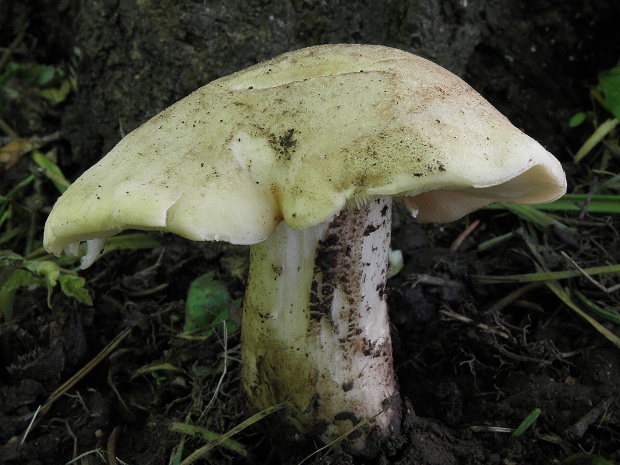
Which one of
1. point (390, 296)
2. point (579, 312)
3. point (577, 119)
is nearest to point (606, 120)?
point (577, 119)

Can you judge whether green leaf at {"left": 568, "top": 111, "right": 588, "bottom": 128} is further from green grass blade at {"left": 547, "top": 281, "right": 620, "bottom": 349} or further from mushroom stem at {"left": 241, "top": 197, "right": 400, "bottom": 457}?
mushroom stem at {"left": 241, "top": 197, "right": 400, "bottom": 457}

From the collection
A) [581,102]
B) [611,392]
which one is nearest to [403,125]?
[611,392]

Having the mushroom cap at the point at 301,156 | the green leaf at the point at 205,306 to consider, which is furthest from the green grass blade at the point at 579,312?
the green leaf at the point at 205,306

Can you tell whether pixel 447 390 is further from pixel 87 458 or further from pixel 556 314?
pixel 87 458

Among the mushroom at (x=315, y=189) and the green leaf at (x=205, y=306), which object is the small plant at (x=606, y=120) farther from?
the green leaf at (x=205, y=306)

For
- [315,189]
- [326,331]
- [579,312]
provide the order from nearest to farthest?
[315,189] → [326,331] → [579,312]

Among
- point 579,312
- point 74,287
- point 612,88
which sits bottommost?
point 74,287

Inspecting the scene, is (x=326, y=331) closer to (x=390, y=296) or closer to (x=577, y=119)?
(x=390, y=296)
